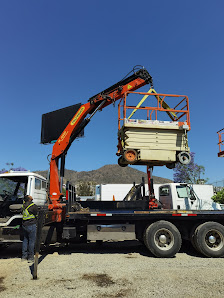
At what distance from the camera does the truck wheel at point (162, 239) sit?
715 centimetres

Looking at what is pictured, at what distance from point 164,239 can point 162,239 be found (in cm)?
6

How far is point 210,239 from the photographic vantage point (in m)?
7.37

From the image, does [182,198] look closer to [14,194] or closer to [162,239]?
[162,239]

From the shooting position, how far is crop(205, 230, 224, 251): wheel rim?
7.35 m

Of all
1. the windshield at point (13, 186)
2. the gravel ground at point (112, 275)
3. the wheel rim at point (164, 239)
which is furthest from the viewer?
the windshield at point (13, 186)

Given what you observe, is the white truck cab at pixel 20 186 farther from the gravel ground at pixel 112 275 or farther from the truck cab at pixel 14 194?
the gravel ground at pixel 112 275

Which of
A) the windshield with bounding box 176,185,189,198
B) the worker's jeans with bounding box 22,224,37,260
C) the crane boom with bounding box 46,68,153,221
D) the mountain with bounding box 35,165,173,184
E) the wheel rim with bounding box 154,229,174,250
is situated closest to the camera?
the worker's jeans with bounding box 22,224,37,260

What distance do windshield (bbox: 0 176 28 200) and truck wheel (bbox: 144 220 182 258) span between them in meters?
4.25

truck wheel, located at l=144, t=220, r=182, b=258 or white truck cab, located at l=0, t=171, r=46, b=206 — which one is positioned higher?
white truck cab, located at l=0, t=171, r=46, b=206

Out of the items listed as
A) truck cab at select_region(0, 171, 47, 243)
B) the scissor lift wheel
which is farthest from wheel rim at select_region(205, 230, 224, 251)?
truck cab at select_region(0, 171, 47, 243)

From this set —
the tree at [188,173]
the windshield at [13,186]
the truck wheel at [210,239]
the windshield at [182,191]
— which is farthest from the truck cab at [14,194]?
the tree at [188,173]

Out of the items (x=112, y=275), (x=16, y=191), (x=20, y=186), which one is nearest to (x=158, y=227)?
(x=112, y=275)

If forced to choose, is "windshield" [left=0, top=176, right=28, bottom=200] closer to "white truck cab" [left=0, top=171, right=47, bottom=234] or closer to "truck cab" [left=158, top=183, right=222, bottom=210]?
"white truck cab" [left=0, top=171, right=47, bottom=234]

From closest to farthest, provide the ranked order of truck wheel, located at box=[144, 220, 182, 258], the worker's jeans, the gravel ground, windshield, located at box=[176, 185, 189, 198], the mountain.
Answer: the gravel ground < the worker's jeans < truck wheel, located at box=[144, 220, 182, 258] < windshield, located at box=[176, 185, 189, 198] < the mountain
